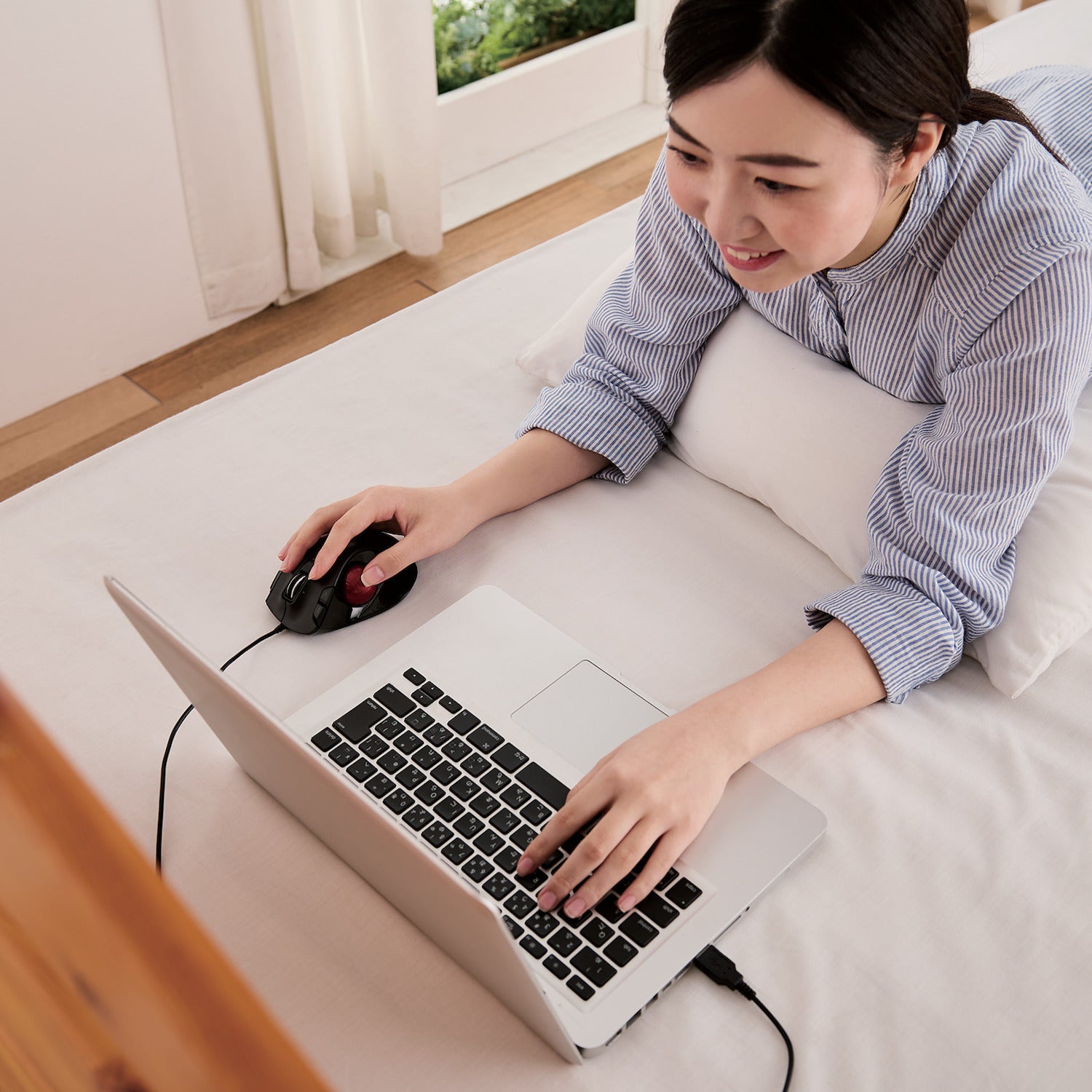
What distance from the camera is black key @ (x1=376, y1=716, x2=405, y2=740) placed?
84 cm

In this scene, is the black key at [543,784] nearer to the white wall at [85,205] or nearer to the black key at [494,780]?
the black key at [494,780]

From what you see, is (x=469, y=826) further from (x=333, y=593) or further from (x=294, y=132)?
(x=294, y=132)

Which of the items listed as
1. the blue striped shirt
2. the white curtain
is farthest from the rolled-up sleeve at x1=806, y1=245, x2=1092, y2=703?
the white curtain

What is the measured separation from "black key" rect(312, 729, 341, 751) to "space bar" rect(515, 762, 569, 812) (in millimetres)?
143

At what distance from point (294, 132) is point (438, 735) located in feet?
4.25

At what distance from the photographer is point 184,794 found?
84 cm

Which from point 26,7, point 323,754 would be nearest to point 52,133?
point 26,7

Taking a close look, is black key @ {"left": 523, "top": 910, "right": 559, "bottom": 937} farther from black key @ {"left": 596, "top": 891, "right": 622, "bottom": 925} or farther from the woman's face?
the woman's face

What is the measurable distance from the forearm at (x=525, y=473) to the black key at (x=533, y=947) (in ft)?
1.40

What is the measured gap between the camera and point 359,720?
2.79 ft

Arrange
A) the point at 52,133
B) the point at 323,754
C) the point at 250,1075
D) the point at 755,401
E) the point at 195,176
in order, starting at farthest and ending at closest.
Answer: the point at 195,176 < the point at 52,133 < the point at 755,401 < the point at 323,754 < the point at 250,1075

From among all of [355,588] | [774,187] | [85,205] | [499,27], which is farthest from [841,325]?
[499,27]

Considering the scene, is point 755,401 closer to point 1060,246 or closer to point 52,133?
point 1060,246

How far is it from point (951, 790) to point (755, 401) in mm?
412
